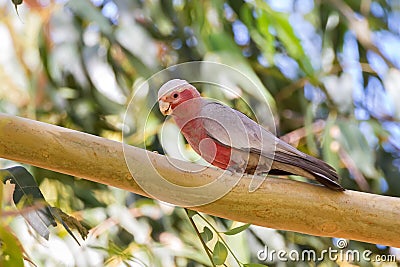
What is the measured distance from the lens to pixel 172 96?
995 mm

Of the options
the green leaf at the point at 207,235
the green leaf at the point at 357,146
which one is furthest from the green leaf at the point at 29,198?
the green leaf at the point at 357,146

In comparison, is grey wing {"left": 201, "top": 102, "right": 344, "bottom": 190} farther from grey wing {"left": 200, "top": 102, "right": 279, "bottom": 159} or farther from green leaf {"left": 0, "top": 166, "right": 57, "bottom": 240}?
green leaf {"left": 0, "top": 166, "right": 57, "bottom": 240}

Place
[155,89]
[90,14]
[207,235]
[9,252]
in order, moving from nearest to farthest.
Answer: [9,252] → [207,235] → [155,89] → [90,14]

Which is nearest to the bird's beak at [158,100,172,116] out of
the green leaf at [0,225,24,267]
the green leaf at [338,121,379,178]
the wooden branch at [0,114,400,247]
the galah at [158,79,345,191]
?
the galah at [158,79,345,191]

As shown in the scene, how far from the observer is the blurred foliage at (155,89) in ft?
5.26

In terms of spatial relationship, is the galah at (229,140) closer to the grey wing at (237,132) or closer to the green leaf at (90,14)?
the grey wing at (237,132)

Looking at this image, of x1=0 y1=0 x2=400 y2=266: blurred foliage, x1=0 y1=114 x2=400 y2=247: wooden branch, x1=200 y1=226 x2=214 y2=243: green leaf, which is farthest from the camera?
x1=0 y1=0 x2=400 y2=266: blurred foliage

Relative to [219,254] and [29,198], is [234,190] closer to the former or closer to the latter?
[219,254]

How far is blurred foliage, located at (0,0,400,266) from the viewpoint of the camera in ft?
5.26

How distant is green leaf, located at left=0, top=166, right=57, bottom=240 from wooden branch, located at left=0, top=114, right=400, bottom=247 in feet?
0.22

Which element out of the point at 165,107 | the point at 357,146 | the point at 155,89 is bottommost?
the point at 357,146

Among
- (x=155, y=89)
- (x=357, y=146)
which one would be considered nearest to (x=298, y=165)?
(x=155, y=89)

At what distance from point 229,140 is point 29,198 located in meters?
0.28

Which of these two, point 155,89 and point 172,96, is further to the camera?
point 155,89
